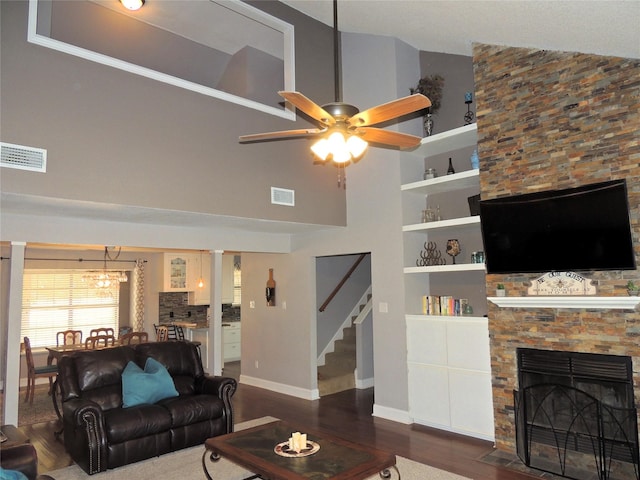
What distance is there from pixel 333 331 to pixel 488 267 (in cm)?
362

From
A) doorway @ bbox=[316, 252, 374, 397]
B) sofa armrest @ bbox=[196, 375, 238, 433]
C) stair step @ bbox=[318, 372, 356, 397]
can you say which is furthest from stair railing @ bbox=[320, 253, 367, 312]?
sofa armrest @ bbox=[196, 375, 238, 433]

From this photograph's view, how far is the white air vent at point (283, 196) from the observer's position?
550 cm

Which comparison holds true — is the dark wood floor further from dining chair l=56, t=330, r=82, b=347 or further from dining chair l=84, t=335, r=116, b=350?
Answer: dining chair l=56, t=330, r=82, b=347

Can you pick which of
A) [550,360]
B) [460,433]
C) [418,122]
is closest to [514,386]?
[550,360]

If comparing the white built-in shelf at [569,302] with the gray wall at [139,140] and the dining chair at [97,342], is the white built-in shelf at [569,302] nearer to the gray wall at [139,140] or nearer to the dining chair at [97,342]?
the gray wall at [139,140]

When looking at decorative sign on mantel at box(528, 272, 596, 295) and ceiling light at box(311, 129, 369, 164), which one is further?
decorative sign on mantel at box(528, 272, 596, 295)

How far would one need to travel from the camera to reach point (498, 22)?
13.2 ft

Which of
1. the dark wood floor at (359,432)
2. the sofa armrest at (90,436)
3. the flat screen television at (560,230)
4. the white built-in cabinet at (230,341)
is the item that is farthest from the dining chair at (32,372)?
the flat screen television at (560,230)

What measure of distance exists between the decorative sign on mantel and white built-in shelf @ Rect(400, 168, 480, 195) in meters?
1.31

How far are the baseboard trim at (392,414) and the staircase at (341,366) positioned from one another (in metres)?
1.27

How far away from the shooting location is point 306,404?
6344 mm

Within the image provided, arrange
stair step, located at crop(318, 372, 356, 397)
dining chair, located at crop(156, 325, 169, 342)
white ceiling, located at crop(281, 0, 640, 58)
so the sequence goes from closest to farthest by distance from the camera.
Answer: white ceiling, located at crop(281, 0, 640, 58), stair step, located at crop(318, 372, 356, 397), dining chair, located at crop(156, 325, 169, 342)

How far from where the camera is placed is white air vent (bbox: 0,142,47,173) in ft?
12.0

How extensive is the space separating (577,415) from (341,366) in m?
→ 3.90
